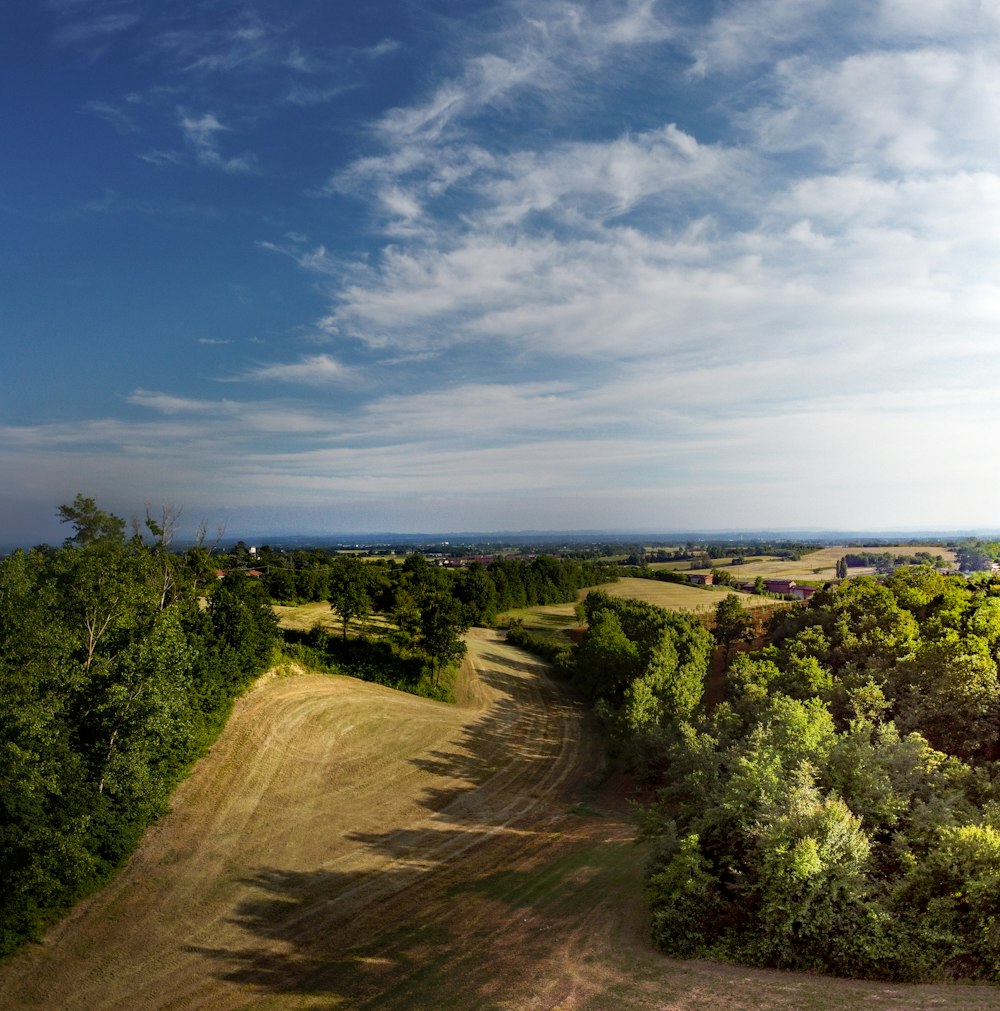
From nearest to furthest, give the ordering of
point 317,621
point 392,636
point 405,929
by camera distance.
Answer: point 405,929, point 392,636, point 317,621

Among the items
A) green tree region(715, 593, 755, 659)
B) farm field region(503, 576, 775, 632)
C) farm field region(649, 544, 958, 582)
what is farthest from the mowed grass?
farm field region(649, 544, 958, 582)

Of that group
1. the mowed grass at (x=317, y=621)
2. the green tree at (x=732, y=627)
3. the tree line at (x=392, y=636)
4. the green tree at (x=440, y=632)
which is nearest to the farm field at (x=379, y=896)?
the tree line at (x=392, y=636)

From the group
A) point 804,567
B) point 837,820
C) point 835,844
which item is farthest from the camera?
point 804,567

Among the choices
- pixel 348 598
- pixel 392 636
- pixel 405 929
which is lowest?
pixel 405 929

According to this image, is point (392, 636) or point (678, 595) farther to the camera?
point (678, 595)

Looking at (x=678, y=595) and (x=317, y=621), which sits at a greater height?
(x=317, y=621)

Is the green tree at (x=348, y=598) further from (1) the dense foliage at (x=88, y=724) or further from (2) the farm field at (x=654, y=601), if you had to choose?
Answer: (2) the farm field at (x=654, y=601)

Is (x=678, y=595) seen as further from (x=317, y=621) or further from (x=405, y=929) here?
(x=405, y=929)

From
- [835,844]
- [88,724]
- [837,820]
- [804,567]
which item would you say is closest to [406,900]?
[88,724]

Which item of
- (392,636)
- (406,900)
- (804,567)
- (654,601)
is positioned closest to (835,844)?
(406,900)
